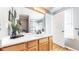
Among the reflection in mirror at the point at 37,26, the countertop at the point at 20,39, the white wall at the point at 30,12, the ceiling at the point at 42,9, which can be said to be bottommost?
the countertop at the point at 20,39

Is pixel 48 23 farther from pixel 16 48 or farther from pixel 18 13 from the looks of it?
pixel 16 48

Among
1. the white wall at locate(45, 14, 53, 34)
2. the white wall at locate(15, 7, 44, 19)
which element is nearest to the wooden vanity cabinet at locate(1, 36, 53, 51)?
the white wall at locate(45, 14, 53, 34)

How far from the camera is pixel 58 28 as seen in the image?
1.78 meters

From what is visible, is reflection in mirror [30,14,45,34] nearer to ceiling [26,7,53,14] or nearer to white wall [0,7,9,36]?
ceiling [26,7,53,14]

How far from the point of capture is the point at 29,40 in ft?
5.75

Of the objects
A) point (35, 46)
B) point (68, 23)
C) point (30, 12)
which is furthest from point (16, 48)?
point (68, 23)

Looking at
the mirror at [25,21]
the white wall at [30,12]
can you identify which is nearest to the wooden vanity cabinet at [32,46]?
the mirror at [25,21]

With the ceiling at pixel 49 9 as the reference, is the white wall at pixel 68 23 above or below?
below

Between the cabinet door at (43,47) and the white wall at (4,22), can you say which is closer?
the white wall at (4,22)

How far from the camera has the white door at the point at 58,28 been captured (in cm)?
177

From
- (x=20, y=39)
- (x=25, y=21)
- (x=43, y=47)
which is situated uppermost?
(x=25, y=21)

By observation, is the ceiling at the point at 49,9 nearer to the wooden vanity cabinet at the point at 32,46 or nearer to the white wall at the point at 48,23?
the white wall at the point at 48,23

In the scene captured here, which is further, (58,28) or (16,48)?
(58,28)
